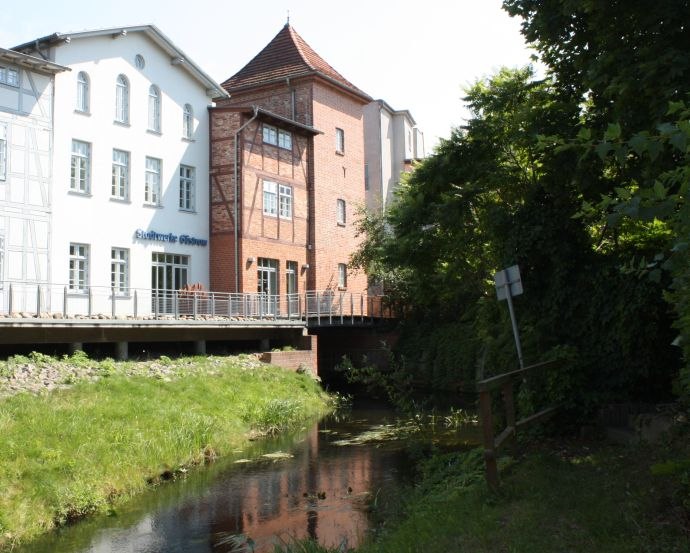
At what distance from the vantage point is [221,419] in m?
17.1

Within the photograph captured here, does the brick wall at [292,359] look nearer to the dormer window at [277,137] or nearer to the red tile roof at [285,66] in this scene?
the dormer window at [277,137]

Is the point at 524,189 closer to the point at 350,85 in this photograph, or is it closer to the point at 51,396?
the point at 51,396

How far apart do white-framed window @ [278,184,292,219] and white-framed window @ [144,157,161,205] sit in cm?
591

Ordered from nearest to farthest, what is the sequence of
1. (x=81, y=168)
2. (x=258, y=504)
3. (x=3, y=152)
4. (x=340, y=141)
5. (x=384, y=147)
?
(x=258, y=504), (x=3, y=152), (x=81, y=168), (x=340, y=141), (x=384, y=147)

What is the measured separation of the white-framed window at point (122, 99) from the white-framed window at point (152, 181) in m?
1.74

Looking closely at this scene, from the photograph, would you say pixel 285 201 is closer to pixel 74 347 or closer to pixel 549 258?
pixel 74 347

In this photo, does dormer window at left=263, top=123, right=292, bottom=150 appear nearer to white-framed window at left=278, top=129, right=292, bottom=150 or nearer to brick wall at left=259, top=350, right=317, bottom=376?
white-framed window at left=278, top=129, right=292, bottom=150

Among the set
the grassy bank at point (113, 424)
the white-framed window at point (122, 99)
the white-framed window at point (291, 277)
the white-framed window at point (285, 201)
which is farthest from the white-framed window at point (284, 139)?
the grassy bank at point (113, 424)

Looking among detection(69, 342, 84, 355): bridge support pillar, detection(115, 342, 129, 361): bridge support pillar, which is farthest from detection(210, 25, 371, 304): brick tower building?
detection(69, 342, 84, 355): bridge support pillar

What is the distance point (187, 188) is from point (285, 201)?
15.8 feet

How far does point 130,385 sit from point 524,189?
A: 10002mm

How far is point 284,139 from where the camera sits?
1277 inches

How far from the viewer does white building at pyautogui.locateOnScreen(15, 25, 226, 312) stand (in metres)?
24.0

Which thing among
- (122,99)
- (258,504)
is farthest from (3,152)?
(258,504)
